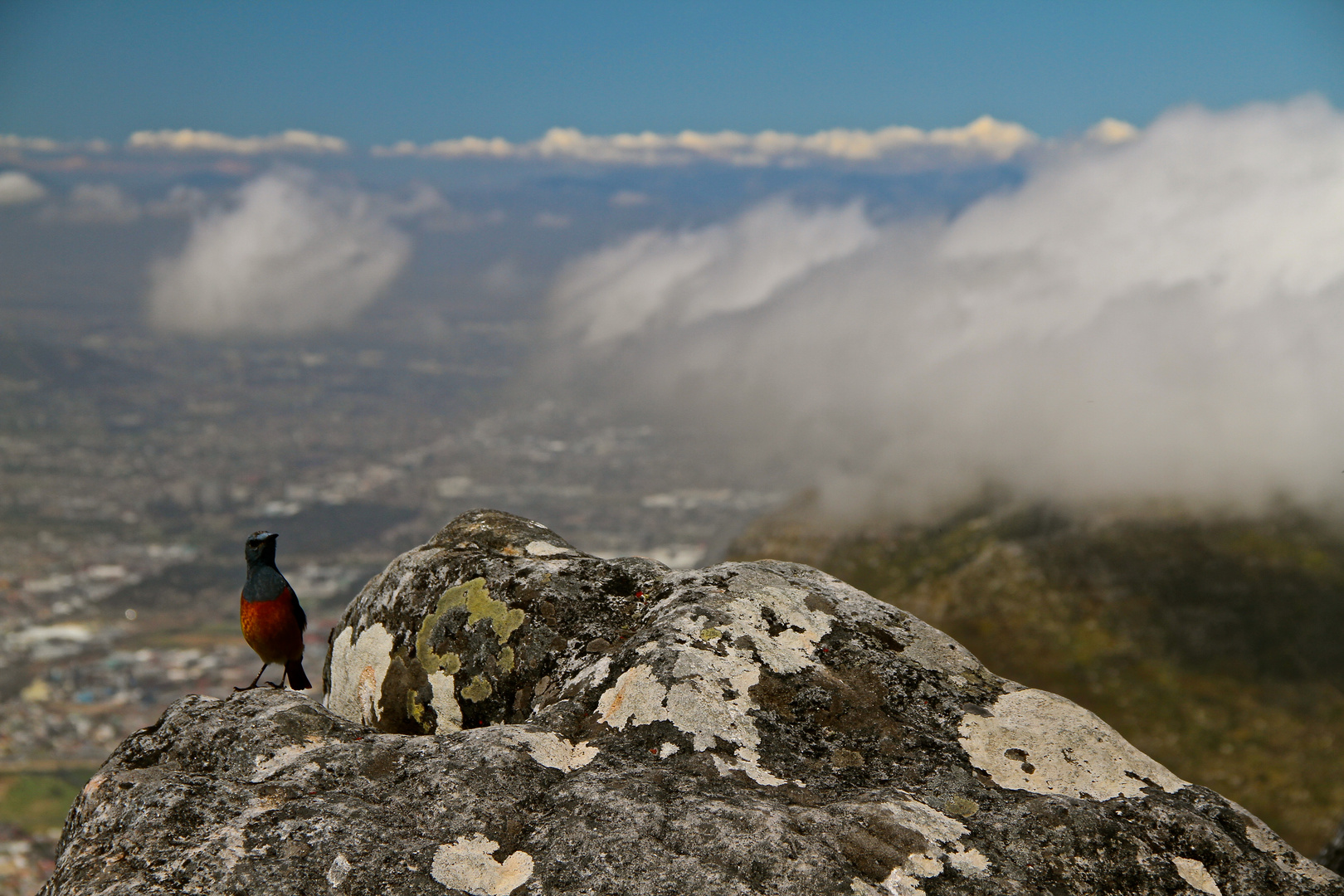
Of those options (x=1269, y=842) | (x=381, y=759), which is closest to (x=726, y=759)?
(x=381, y=759)

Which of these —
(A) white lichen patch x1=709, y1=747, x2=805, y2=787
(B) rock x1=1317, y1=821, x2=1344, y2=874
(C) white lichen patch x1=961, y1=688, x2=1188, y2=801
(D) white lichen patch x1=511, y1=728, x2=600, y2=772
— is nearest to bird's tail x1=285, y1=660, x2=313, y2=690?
(D) white lichen patch x1=511, y1=728, x2=600, y2=772

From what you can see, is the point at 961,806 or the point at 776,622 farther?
the point at 776,622

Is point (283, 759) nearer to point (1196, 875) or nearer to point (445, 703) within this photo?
point (445, 703)

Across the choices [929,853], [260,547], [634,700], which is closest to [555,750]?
[634,700]

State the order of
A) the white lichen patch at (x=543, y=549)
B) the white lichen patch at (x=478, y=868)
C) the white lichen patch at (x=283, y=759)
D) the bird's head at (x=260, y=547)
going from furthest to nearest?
the white lichen patch at (x=543, y=549), the bird's head at (x=260, y=547), the white lichen patch at (x=283, y=759), the white lichen patch at (x=478, y=868)

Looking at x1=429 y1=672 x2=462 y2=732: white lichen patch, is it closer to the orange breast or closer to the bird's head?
the orange breast

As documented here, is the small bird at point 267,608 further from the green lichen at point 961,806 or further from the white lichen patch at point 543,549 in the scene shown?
the green lichen at point 961,806

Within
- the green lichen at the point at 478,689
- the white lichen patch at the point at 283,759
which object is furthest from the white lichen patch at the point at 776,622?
the white lichen patch at the point at 283,759

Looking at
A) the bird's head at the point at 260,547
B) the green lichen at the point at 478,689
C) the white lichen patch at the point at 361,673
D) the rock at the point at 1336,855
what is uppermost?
the bird's head at the point at 260,547
